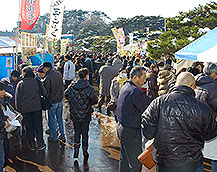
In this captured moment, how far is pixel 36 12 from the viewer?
9.15 metres

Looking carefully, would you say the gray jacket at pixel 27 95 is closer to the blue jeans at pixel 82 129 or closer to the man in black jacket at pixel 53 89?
the man in black jacket at pixel 53 89

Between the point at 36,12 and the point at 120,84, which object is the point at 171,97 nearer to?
the point at 120,84

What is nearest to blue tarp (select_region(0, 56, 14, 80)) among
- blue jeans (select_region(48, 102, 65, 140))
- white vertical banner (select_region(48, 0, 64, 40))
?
white vertical banner (select_region(48, 0, 64, 40))

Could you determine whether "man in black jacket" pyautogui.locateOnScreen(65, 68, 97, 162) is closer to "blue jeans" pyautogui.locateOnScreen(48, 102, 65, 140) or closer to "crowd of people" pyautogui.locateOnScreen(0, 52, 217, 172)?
"crowd of people" pyautogui.locateOnScreen(0, 52, 217, 172)

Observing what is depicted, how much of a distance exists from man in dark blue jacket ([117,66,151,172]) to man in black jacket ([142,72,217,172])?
28.8 inches

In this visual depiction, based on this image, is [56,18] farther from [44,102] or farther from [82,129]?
[82,129]

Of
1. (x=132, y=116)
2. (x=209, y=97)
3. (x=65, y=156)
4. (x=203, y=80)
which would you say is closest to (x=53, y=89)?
(x=65, y=156)

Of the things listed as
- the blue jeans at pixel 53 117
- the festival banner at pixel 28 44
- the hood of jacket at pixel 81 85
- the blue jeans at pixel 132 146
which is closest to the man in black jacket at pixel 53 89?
the blue jeans at pixel 53 117

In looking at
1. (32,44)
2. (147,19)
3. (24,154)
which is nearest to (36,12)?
(32,44)

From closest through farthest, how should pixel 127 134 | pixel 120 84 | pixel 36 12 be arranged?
pixel 127 134 < pixel 120 84 < pixel 36 12

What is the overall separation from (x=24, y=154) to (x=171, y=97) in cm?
370

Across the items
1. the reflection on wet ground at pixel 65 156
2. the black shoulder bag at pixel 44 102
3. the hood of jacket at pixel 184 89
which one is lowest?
the reflection on wet ground at pixel 65 156

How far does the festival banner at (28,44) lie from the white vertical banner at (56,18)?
79 centimetres

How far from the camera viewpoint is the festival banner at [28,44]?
A: 8.81 metres
